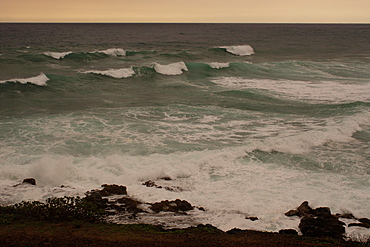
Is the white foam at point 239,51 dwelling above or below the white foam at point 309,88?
above

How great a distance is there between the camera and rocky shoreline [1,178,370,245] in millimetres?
7914

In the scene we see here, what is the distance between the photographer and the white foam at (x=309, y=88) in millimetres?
23688

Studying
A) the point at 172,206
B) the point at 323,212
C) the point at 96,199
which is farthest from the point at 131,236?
the point at 323,212

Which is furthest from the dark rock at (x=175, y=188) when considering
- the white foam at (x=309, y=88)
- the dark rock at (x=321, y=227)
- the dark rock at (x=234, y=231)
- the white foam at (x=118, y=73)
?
the white foam at (x=118, y=73)

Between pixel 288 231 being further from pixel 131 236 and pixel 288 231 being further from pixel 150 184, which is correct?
pixel 150 184

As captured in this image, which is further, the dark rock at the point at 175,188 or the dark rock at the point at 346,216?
the dark rock at the point at 175,188

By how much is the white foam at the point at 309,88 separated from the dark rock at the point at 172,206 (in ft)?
52.7

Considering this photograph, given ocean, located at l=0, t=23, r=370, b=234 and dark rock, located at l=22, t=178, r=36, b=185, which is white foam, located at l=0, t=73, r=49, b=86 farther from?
dark rock, located at l=22, t=178, r=36, b=185

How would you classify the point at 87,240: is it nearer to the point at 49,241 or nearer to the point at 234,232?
the point at 49,241

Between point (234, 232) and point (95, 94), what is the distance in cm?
1864

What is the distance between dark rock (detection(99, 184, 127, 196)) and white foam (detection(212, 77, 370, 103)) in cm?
1619

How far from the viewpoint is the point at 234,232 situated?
25.7 feet

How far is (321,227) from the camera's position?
803 cm

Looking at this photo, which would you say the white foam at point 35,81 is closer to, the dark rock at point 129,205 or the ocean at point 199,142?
the ocean at point 199,142
